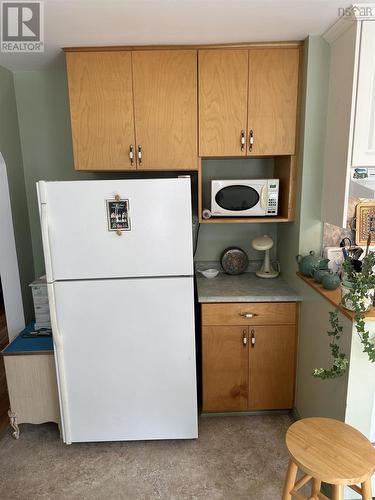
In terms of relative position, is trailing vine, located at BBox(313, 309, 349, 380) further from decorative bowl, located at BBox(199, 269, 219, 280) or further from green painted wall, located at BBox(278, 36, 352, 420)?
decorative bowl, located at BBox(199, 269, 219, 280)

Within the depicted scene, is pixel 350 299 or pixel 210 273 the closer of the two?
pixel 350 299

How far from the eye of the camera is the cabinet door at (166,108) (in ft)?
6.34

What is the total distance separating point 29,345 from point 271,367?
1578mm

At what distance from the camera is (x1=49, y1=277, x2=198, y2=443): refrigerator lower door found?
1767mm

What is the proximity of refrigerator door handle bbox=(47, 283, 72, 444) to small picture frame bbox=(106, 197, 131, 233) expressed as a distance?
476mm

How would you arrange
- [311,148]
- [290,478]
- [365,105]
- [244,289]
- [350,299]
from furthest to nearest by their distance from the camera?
[244,289], [311,148], [365,105], [350,299], [290,478]

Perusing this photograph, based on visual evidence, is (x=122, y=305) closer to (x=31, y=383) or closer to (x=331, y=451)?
(x=31, y=383)

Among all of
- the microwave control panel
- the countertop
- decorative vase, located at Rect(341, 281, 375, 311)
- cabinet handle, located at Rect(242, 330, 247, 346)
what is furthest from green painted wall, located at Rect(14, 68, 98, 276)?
decorative vase, located at Rect(341, 281, 375, 311)

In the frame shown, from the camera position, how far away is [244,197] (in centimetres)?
213

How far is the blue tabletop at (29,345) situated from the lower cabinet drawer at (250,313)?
3.30 feet

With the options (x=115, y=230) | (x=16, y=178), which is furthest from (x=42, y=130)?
(x=115, y=230)

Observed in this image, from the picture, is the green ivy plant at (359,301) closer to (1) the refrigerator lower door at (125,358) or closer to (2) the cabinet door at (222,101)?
(1) the refrigerator lower door at (125,358)

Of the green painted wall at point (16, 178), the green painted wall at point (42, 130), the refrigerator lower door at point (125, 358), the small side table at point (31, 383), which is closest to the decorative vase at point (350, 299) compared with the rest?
the refrigerator lower door at point (125, 358)

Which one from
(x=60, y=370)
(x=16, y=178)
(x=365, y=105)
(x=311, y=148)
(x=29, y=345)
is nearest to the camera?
(x=365, y=105)
